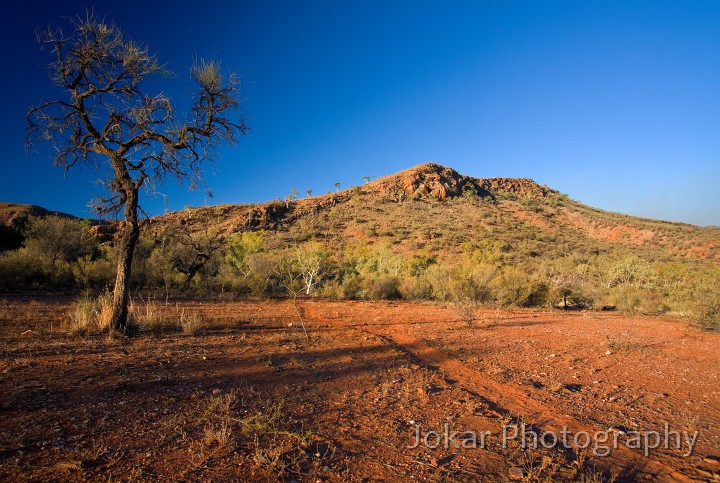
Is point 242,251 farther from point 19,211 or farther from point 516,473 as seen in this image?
point 19,211

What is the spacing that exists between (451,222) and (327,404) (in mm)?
50228

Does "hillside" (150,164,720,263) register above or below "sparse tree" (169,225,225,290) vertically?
above

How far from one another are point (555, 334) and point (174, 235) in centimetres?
1059

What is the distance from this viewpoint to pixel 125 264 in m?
7.38

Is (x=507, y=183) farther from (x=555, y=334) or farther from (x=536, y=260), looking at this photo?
(x=555, y=334)

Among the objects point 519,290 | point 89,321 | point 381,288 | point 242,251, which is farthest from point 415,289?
point 89,321

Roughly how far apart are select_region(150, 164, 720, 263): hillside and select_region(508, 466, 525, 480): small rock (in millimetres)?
35005

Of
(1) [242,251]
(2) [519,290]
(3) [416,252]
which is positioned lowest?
(2) [519,290]

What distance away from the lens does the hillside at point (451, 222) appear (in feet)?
137

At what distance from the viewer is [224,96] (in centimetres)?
844

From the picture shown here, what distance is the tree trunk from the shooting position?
716 cm

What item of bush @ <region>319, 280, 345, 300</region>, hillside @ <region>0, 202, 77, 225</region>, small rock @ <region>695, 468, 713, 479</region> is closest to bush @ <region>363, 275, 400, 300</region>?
bush @ <region>319, 280, 345, 300</region>

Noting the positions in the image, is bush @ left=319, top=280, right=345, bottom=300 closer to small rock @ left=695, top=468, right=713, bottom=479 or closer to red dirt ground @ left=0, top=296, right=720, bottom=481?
red dirt ground @ left=0, top=296, right=720, bottom=481

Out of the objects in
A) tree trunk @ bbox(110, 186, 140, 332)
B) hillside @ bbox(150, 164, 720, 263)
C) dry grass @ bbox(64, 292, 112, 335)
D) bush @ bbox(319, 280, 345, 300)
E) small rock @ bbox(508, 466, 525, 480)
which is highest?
hillside @ bbox(150, 164, 720, 263)
